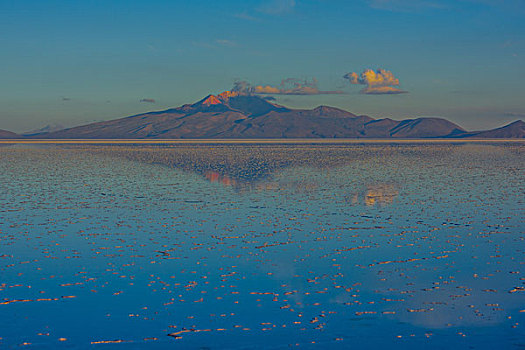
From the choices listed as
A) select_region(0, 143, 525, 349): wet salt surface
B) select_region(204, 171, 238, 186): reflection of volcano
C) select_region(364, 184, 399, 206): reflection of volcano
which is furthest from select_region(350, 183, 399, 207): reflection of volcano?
select_region(204, 171, 238, 186): reflection of volcano

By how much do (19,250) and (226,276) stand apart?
26.8 ft

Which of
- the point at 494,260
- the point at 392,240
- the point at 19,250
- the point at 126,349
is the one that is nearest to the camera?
the point at 126,349

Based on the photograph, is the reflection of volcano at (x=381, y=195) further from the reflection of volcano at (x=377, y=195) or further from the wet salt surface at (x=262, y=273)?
the wet salt surface at (x=262, y=273)

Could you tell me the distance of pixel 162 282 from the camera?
1553 cm

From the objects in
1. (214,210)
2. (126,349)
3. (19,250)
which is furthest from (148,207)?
(126,349)

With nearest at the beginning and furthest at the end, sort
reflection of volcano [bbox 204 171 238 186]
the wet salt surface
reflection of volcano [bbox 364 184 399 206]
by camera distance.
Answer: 1. the wet salt surface
2. reflection of volcano [bbox 364 184 399 206]
3. reflection of volcano [bbox 204 171 238 186]

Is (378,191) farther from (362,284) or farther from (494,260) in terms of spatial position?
(362,284)

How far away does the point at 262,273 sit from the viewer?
53.8ft

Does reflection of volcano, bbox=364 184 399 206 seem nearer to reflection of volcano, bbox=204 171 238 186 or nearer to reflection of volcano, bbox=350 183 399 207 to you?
reflection of volcano, bbox=350 183 399 207

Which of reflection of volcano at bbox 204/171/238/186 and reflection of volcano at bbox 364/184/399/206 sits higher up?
reflection of volcano at bbox 204/171/238/186

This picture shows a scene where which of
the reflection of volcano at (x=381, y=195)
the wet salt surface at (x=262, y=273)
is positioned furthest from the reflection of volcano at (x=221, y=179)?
the reflection of volcano at (x=381, y=195)

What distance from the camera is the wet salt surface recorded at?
11.9 meters

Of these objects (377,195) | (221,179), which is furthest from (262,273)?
(221,179)

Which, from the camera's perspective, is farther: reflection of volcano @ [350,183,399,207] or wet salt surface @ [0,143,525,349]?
reflection of volcano @ [350,183,399,207]
